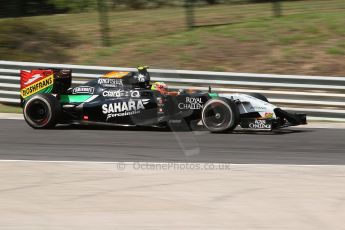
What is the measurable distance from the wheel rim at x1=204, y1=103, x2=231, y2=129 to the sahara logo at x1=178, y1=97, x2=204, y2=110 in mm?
185

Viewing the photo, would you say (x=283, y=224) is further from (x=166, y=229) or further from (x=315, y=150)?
(x=315, y=150)

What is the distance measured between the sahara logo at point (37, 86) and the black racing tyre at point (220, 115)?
2.77 metres

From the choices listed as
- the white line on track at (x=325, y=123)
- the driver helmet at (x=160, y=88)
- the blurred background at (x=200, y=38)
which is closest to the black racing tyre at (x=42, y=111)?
the white line on track at (x=325, y=123)

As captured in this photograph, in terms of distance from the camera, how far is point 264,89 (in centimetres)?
1410

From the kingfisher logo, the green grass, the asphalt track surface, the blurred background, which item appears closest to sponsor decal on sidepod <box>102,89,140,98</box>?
the asphalt track surface

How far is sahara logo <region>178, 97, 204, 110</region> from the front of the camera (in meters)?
11.7

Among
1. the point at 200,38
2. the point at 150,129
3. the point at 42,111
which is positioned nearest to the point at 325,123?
the point at 150,129

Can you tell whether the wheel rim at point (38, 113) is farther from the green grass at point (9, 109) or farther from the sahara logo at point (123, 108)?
the green grass at point (9, 109)

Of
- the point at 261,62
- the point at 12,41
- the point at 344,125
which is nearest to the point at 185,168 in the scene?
the point at 344,125

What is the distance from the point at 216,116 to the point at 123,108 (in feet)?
4.87

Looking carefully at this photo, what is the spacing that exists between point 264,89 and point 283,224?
8122 mm

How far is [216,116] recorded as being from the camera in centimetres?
1161

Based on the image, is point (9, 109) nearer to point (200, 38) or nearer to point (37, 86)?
point (37, 86)

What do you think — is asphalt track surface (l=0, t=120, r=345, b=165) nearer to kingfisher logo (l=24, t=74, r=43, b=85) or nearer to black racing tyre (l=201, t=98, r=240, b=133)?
black racing tyre (l=201, t=98, r=240, b=133)
